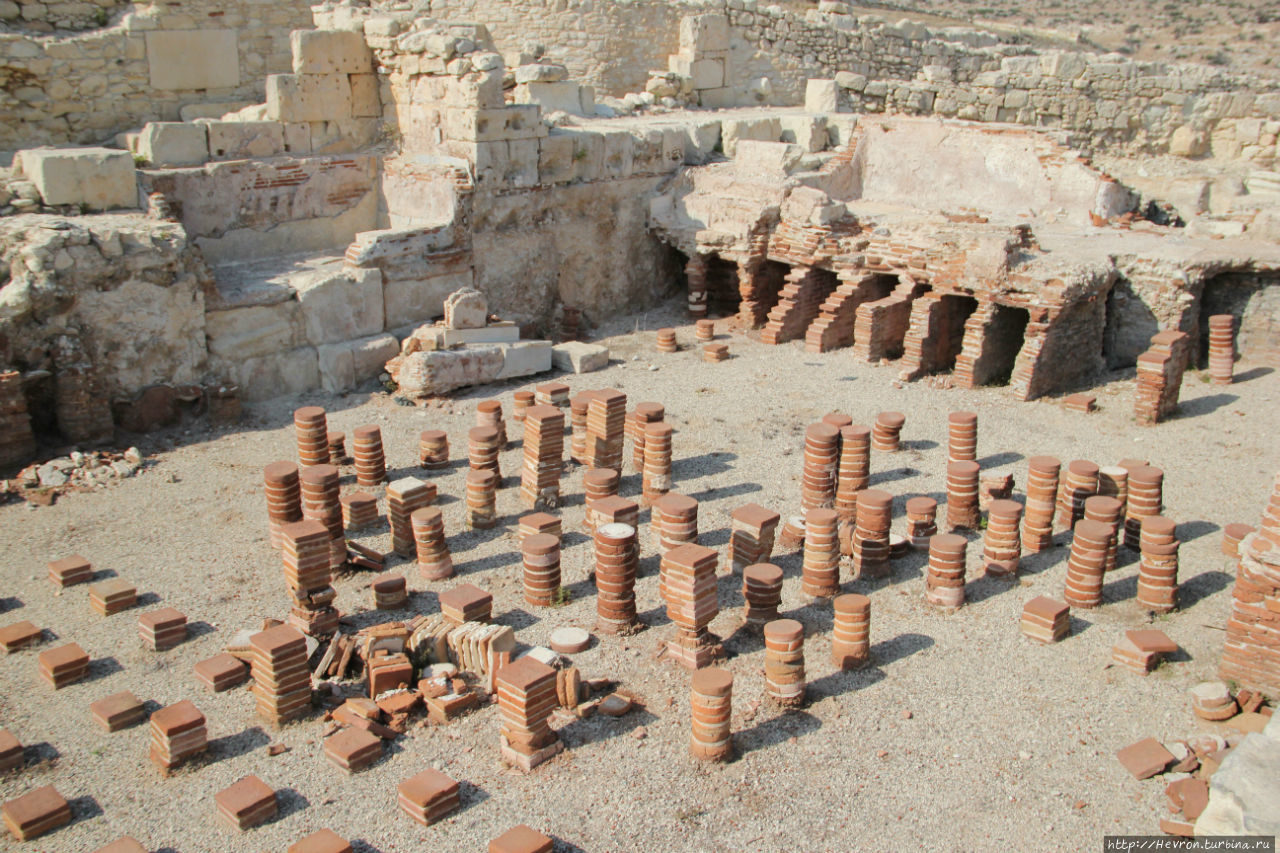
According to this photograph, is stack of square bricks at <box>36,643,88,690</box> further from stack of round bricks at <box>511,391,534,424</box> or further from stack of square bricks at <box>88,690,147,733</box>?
stack of round bricks at <box>511,391,534,424</box>

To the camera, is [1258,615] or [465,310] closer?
[1258,615]

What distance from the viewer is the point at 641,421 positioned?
9.88 meters

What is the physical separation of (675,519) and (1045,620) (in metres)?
2.64

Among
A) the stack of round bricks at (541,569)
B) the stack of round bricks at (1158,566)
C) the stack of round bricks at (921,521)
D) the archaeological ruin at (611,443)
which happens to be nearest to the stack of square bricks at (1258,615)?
the archaeological ruin at (611,443)

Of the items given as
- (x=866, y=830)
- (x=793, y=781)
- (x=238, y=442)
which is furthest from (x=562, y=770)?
(x=238, y=442)

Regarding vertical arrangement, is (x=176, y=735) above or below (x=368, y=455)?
below

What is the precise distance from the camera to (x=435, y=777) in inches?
229

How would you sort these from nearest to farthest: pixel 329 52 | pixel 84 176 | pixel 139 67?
pixel 84 176, pixel 139 67, pixel 329 52

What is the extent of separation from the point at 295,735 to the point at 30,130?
959 centimetres

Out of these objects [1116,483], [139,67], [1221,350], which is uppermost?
[139,67]

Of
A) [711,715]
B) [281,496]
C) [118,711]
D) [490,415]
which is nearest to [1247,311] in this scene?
[490,415]

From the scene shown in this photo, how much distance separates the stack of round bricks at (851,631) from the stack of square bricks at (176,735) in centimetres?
384

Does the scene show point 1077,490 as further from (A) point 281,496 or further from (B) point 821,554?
(A) point 281,496

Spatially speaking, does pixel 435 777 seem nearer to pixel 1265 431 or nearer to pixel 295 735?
pixel 295 735
